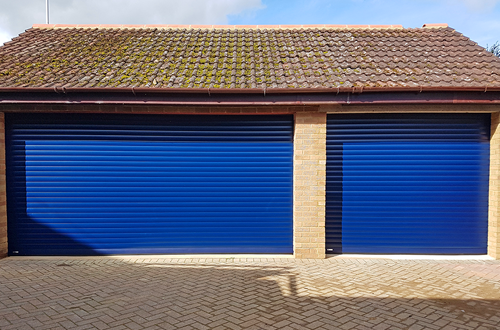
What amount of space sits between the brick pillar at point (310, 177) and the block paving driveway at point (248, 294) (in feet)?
2.04

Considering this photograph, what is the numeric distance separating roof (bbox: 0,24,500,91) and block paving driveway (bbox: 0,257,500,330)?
3.20 metres

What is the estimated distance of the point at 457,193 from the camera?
666 centimetres

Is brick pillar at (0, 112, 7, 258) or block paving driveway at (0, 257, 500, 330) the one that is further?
brick pillar at (0, 112, 7, 258)

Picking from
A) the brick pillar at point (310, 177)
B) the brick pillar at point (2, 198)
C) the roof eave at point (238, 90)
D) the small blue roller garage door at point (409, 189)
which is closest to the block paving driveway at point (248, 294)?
the brick pillar at point (2, 198)

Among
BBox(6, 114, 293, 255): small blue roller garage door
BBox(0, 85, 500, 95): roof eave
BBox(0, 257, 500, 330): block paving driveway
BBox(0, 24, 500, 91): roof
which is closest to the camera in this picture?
BBox(0, 257, 500, 330): block paving driveway

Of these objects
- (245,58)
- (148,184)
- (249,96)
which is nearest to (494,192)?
(249,96)

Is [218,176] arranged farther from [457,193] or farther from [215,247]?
[457,193]

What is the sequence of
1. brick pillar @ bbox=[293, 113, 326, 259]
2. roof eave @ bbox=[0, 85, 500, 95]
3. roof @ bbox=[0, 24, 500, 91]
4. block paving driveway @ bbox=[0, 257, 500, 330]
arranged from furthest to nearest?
brick pillar @ bbox=[293, 113, 326, 259], roof @ bbox=[0, 24, 500, 91], roof eave @ bbox=[0, 85, 500, 95], block paving driveway @ bbox=[0, 257, 500, 330]

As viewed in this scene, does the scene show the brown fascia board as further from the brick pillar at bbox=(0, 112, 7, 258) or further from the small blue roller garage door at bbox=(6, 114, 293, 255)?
the brick pillar at bbox=(0, 112, 7, 258)

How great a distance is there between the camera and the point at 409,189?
6.67 m

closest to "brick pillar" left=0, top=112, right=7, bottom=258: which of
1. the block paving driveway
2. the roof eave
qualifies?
the block paving driveway

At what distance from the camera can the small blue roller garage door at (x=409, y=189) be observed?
6.65 meters

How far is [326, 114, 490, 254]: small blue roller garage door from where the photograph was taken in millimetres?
6648

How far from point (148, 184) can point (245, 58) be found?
3.45 metres
